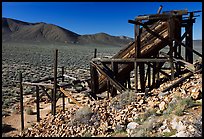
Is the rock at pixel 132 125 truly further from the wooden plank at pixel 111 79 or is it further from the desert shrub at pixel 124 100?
the wooden plank at pixel 111 79

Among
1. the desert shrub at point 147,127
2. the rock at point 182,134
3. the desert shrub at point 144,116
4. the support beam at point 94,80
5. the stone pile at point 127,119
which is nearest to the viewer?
the rock at point 182,134

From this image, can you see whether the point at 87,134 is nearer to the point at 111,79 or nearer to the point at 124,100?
the point at 124,100

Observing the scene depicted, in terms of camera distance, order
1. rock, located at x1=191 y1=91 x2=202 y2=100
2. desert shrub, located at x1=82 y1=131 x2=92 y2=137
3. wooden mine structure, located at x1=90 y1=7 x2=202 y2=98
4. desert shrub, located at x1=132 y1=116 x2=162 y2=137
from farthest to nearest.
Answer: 1. wooden mine structure, located at x1=90 y1=7 x2=202 y2=98
2. rock, located at x1=191 y1=91 x2=202 y2=100
3. desert shrub, located at x1=82 y1=131 x2=92 y2=137
4. desert shrub, located at x1=132 y1=116 x2=162 y2=137

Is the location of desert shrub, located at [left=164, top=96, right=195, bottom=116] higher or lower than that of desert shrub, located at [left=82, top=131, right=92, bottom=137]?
higher

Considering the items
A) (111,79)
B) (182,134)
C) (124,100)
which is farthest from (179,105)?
(111,79)

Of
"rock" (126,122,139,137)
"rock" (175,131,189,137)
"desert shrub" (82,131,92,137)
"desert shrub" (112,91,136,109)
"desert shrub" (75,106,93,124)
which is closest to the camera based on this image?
"rock" (175,131,189,137)

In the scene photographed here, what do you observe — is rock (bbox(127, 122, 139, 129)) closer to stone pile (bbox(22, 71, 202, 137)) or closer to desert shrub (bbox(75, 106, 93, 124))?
stone pile (bbox(22, 71, 202, 137))

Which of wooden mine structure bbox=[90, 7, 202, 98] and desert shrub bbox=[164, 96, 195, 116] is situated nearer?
desert shrub bbox=[164, 96, 195, 116]

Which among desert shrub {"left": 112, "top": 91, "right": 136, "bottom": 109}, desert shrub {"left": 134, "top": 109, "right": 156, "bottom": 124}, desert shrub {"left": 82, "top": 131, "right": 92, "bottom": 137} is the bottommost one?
desert shrub {"left": 82, "top": 131, "right": 92, "bottom": 137}

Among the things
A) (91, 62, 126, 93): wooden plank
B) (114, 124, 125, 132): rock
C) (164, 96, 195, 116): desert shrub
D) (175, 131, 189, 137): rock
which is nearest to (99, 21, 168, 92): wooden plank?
(91, 62, 126, 93): wooden plank

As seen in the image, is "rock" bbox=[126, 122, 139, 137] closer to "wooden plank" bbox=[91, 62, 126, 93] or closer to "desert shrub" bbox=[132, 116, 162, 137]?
"desert shrub" bbox=[132, 116, 162, 137]

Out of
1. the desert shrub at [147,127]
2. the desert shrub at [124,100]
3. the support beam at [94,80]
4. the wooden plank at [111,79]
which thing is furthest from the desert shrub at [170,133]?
the support beam at [94,80]

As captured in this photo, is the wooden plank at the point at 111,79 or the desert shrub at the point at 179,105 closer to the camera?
the desert shrub at the point at 179,105

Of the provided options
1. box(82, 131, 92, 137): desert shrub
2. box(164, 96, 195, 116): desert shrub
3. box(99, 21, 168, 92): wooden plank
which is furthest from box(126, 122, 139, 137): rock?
box(99, 21, 168, 92): wooden plank
